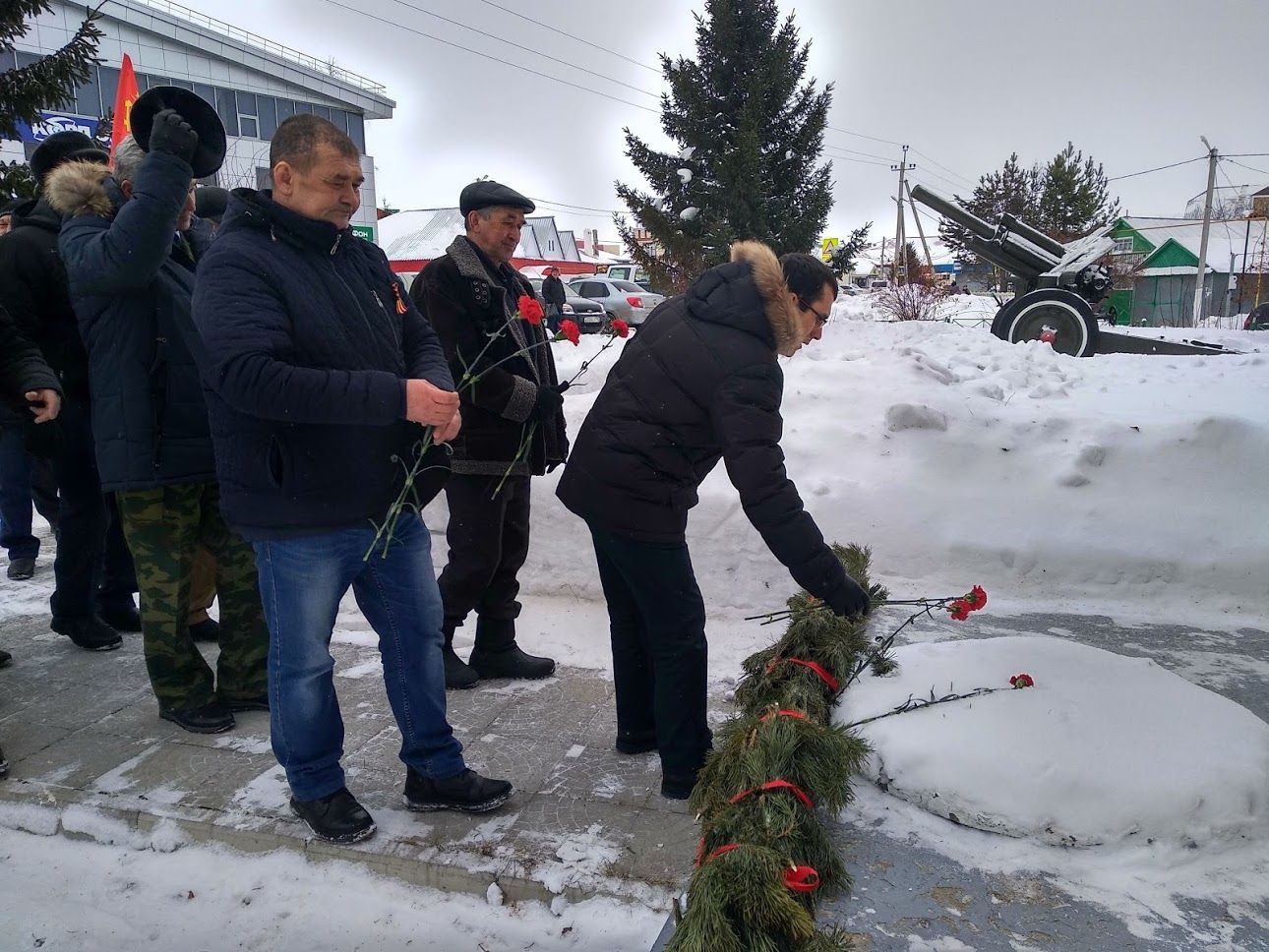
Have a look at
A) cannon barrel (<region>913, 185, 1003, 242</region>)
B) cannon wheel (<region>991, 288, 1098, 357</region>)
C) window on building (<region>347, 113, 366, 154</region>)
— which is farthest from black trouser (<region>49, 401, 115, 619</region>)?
window on building (<region>347, 113, 366, 154</region>)

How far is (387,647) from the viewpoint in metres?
2.65

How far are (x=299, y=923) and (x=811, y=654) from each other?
65.8 inches

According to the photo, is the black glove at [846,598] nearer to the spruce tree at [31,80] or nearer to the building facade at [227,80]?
the spruce tree at [31,80]

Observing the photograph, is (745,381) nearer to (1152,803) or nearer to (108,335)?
(1152,803)

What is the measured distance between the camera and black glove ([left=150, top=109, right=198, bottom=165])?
2.83m

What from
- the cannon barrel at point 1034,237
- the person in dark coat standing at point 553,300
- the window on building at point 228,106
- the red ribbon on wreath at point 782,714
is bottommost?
the red ribbon on wreath at point 782,714

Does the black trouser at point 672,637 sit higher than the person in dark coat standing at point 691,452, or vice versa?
the person in dark coat standing at point 691,452

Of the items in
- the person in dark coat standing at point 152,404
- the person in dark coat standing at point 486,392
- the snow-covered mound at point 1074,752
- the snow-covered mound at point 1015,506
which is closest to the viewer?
the snow-covered mound at point 1074,752

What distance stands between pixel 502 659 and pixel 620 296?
853 inches

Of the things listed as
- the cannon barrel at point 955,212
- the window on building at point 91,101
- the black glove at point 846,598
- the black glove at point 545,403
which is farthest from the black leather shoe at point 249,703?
the window on building at point 91,101

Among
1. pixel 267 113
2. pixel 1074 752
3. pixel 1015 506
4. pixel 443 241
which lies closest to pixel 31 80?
pixel 1015 506

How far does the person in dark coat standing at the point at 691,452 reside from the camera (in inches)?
98.3

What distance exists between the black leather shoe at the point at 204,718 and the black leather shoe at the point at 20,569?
2.37 m

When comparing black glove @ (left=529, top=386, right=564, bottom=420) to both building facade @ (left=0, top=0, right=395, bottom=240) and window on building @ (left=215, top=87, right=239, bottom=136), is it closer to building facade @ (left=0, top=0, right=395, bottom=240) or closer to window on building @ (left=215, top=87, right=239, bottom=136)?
building facade @ (left=0, top=0, right=395, bottom=240)
